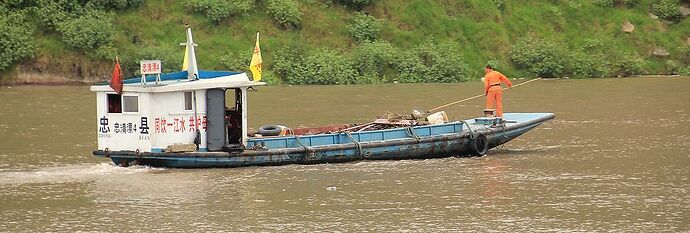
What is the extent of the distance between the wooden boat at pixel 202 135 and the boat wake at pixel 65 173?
0.21m

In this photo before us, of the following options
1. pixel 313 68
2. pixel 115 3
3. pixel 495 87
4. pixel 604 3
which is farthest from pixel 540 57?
pixel 495 87

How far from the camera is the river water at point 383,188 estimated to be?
16.7 meters

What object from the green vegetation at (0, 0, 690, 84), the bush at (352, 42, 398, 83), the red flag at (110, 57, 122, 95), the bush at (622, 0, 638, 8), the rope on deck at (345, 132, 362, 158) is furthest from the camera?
the bush at (622, 0, 638, 8)

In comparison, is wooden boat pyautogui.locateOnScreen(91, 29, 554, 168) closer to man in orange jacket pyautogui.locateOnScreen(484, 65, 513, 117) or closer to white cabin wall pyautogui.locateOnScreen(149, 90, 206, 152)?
white cabin wall pyautogui.locateOnScreen(149, 90, 206, 152)

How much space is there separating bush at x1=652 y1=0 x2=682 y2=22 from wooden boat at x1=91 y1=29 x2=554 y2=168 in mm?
25264

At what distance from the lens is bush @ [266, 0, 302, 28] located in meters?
42.8

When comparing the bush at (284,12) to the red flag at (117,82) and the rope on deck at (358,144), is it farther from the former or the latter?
the red flag at (117,82)

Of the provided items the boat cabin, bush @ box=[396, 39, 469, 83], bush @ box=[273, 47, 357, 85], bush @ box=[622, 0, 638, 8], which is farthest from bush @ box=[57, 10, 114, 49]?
the boat cabin

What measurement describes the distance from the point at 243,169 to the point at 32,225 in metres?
5.15

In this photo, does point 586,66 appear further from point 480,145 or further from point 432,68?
point 480,145

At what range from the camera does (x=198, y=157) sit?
69.1 ft

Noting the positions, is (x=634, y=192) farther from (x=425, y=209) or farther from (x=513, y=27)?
(x=513, y=27)

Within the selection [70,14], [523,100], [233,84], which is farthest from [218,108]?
[70,14]

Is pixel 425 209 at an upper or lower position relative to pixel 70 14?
lower
